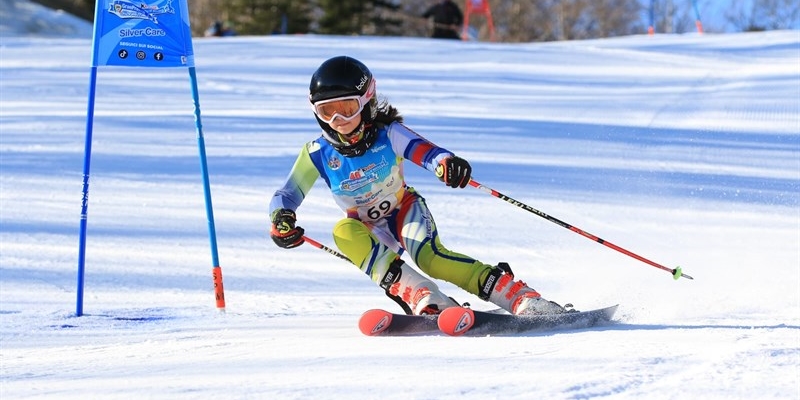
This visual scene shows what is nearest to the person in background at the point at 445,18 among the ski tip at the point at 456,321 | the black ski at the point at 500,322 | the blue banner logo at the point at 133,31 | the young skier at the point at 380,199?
the blue banner logo at the point at 133,31

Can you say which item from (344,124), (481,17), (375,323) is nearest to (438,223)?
(344,124)

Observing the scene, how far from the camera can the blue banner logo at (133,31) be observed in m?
4.95

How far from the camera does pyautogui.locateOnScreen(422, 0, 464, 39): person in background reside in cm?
2194

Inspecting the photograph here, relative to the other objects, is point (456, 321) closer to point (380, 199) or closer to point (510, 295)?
point (510, 295)

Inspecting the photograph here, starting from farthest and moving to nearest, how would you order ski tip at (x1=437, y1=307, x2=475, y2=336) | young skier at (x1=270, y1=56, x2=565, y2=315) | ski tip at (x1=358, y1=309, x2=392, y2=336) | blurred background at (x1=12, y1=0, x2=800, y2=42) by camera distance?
blurred background at (x1=12, y1=0, x2=800, y2=42), young skier at (x1=270, y1=56, x2=565, y2=315), ski tip at (x1=358, y1=309, x2=392, y2=336), ski tip at (x1=437, y1=307, x2=475, y2=336)

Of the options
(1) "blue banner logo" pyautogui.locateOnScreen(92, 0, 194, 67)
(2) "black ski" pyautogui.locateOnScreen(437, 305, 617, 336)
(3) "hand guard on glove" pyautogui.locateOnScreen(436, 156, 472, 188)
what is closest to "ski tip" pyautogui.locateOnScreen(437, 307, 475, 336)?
(2) "black ski" pyautogui.locateOnScreen(437, 305, 617, 336)

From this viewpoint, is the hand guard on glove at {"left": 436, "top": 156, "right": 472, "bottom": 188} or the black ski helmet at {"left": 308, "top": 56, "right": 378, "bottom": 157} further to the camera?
the black ski helmet at {"left": 308, "top": 56, "right": 378, "bottom": 157}

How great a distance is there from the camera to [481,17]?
49.6 m

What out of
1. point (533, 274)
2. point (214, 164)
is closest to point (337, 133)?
point (533, 274)

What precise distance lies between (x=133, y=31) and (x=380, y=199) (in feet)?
4.99

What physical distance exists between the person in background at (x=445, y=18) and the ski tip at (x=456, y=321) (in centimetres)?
1834

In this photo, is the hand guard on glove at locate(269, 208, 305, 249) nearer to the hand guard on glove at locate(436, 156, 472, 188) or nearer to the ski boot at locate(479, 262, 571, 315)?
the hand guard on glove at locate(436, 156, 472, 188)

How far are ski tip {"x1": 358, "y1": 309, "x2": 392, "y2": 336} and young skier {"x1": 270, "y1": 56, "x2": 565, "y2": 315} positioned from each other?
0.27 meters

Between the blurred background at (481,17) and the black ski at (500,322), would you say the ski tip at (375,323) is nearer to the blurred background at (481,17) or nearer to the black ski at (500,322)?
the black ski at (500,322)
